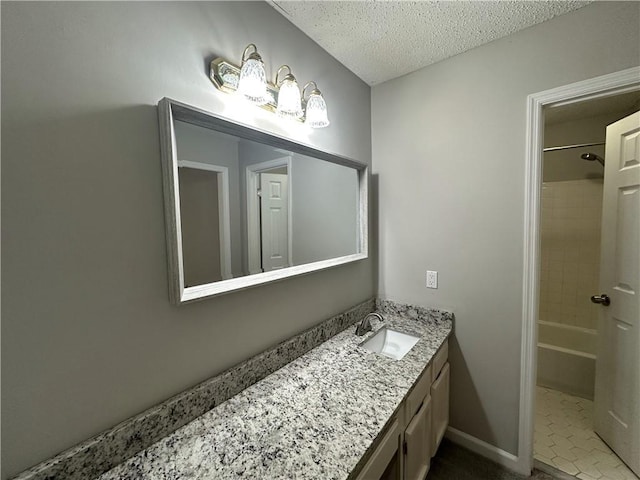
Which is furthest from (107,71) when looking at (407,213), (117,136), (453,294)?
(453,294)

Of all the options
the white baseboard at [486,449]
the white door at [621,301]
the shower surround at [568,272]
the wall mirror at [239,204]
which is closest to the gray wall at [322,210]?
the wall mirror at [239,204]

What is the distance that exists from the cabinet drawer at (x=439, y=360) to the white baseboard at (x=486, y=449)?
1.68ft

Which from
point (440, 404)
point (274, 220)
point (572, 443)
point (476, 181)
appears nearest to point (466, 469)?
point (440, 404)

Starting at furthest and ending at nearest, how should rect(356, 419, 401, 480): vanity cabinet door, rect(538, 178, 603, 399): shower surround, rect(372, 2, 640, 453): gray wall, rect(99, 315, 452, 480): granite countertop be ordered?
rect(538, 178, 603, 399): shower surround < rect(372, 2, 640, 453): gray wall < rect(356, 419, 401, 480): vanity cabinet door < rect(99, 315, 452, 480): granite countertop

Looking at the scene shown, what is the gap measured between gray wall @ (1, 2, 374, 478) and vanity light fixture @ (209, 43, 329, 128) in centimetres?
5

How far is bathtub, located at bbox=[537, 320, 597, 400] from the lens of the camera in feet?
6.95

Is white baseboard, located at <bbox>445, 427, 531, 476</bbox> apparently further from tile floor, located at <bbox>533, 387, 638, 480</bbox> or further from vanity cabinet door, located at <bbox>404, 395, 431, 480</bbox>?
vanity cabinet door, located at <bbox>404, 395, 431, 480</bbox>

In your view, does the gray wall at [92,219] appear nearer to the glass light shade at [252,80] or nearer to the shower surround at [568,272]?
the glass light shade at [252,80]

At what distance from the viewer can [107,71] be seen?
0.73 metres

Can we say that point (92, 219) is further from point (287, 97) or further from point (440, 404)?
point (440, 404)

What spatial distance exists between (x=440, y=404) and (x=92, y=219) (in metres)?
1.81

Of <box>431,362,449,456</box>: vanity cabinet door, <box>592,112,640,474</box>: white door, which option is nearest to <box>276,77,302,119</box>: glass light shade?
<box>431,362,449,456</box>: vanity cabinet door

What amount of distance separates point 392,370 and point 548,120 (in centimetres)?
285

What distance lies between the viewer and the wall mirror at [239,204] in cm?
85
